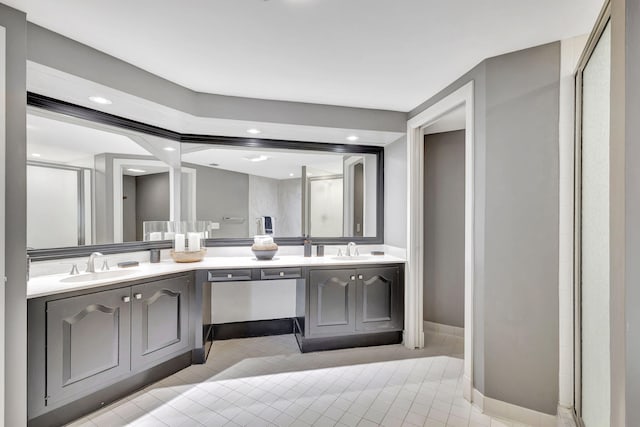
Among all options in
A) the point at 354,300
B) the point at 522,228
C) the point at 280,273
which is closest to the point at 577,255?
the point at 522,228

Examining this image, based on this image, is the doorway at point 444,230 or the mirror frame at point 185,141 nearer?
the mirror frame at point 185,141

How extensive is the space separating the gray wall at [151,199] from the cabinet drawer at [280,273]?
1104mm

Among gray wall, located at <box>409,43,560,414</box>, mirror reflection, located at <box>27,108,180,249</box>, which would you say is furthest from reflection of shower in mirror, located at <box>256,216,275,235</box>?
gray wall, located at <box>409,43,560,414</box>

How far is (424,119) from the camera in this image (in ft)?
8.85

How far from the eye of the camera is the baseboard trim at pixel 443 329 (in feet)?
10.6

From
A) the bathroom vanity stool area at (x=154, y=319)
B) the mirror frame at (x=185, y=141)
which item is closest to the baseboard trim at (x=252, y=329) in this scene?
the bathroom vanity stool area at (x=154, y=319)

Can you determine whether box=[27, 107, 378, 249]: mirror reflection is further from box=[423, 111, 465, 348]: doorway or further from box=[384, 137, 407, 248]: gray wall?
box=[423, 111, 465, 348]: doorway

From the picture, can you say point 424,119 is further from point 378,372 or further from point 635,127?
point 378,372

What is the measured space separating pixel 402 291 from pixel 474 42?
2.14 m

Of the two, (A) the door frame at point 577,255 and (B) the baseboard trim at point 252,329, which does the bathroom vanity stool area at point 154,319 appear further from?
(A) the door frame at point 577,255

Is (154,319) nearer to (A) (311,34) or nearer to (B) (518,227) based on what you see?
(A) (311,34)

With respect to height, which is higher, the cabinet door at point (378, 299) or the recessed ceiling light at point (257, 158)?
the recessed ceiling light at point (257, 158)

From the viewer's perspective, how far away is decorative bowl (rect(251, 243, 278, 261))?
2.96 meters

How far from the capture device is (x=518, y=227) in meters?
1.86
